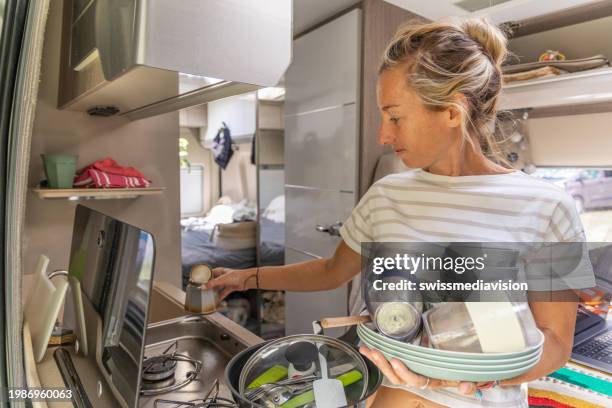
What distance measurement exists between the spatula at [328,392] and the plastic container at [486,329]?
15 cm

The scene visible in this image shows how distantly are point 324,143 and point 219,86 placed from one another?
61.2 inches

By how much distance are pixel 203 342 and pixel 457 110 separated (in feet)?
2.79

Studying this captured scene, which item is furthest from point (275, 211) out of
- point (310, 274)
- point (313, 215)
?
point (310, 274)

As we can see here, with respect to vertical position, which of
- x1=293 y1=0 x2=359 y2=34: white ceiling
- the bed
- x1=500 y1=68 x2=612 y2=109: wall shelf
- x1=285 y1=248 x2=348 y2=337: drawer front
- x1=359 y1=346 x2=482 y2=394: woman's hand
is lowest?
x1=285 y1=248 x2=348 y2=337: drawer front

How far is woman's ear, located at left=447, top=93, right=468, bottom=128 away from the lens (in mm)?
725

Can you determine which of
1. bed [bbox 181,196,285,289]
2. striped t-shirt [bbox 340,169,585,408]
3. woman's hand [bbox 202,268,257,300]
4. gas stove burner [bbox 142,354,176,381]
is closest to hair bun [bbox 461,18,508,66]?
striped t-shirt [bbox 340,169,585,408]

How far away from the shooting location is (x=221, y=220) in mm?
3740

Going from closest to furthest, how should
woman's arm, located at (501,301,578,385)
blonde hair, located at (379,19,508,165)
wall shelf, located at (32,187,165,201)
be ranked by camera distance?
woman's arm, located at (501,301,578,385) → blonde hair, located at (379,19,508,165) → wall shelf, located at (32,187,165,201)

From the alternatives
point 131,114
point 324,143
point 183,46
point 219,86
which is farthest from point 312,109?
point 183,46

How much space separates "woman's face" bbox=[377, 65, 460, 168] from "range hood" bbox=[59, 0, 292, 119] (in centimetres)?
23

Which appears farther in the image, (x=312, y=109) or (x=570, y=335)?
(x=312, y=109)

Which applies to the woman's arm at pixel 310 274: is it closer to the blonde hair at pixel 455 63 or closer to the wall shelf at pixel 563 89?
the blonde hair at pixel 455 63

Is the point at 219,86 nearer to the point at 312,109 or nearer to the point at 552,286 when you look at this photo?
the point at 552,286

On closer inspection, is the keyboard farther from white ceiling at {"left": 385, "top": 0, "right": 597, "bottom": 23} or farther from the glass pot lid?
white ceiling at {"left": 385, "top": 0, "right": 597, "bottom": 23}
